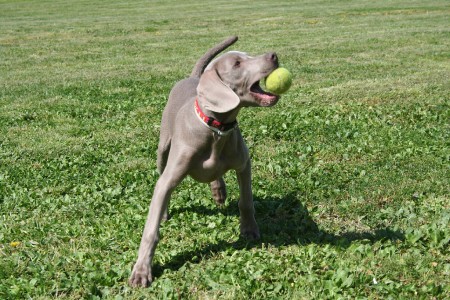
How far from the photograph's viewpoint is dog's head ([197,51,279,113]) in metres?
4.00

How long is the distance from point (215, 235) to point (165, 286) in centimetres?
89

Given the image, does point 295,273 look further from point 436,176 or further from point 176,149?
point 436,176

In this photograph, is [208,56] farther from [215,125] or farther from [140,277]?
[140,277]

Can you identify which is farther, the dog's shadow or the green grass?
the dog's shadow

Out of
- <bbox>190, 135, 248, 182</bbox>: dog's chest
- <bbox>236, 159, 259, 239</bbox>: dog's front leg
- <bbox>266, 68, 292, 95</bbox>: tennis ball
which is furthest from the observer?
<bbox>236, 159, 259, 239</bbox>: dog's front leg

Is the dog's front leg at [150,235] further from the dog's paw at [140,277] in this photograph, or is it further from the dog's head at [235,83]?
the dog's head at [235,83]

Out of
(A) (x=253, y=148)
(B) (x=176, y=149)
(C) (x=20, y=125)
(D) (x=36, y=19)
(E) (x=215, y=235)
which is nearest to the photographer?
(B) (x=176, y=149)

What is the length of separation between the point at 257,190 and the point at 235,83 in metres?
1.79

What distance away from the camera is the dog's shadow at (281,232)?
4.45 m

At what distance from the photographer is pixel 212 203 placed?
215 inches

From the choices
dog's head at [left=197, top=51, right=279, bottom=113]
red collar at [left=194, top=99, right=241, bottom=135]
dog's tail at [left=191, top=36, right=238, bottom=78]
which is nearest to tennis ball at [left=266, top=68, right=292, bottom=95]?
dog's head at [left=197, top=51, right=279, bottom=113]

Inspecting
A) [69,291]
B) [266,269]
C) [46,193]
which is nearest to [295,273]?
[266,269]

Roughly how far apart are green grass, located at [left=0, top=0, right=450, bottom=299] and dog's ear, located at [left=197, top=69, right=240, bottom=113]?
1.09 m

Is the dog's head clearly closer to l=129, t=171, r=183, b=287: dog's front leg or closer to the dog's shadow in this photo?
l=129, t=171, r=183, b=287: dog's front leg
